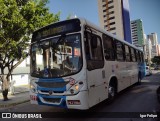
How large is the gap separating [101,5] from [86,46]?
103 meters

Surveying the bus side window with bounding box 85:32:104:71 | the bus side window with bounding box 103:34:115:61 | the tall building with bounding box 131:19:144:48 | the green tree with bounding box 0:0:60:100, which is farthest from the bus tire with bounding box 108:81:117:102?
the tall building with bounding box 131:19:144:48

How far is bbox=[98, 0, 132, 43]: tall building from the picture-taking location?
9332 centimetres

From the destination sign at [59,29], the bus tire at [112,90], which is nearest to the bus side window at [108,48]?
the bus tire at [112,90]

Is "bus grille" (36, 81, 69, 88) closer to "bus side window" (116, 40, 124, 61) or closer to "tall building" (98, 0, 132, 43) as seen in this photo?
"bus side window" (116, 40, 124, 61)

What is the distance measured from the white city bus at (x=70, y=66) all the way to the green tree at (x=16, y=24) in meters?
5.35

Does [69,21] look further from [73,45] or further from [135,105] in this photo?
[135,105]

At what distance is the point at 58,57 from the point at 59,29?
1003 mm

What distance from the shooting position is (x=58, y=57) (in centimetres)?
665

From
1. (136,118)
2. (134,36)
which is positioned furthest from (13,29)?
(134,36)

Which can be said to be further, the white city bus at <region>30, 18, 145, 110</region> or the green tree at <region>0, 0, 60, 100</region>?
the green tree at <region>0, 0, 60, 100</region>

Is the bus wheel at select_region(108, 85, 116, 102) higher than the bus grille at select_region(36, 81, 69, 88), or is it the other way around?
the bus grille at select_region(36, 81, 69, 88)

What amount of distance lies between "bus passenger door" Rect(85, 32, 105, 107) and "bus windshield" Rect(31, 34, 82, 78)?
15.4 inches

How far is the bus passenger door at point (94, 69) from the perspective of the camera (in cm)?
649

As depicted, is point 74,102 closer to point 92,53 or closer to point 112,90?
point 92,53
